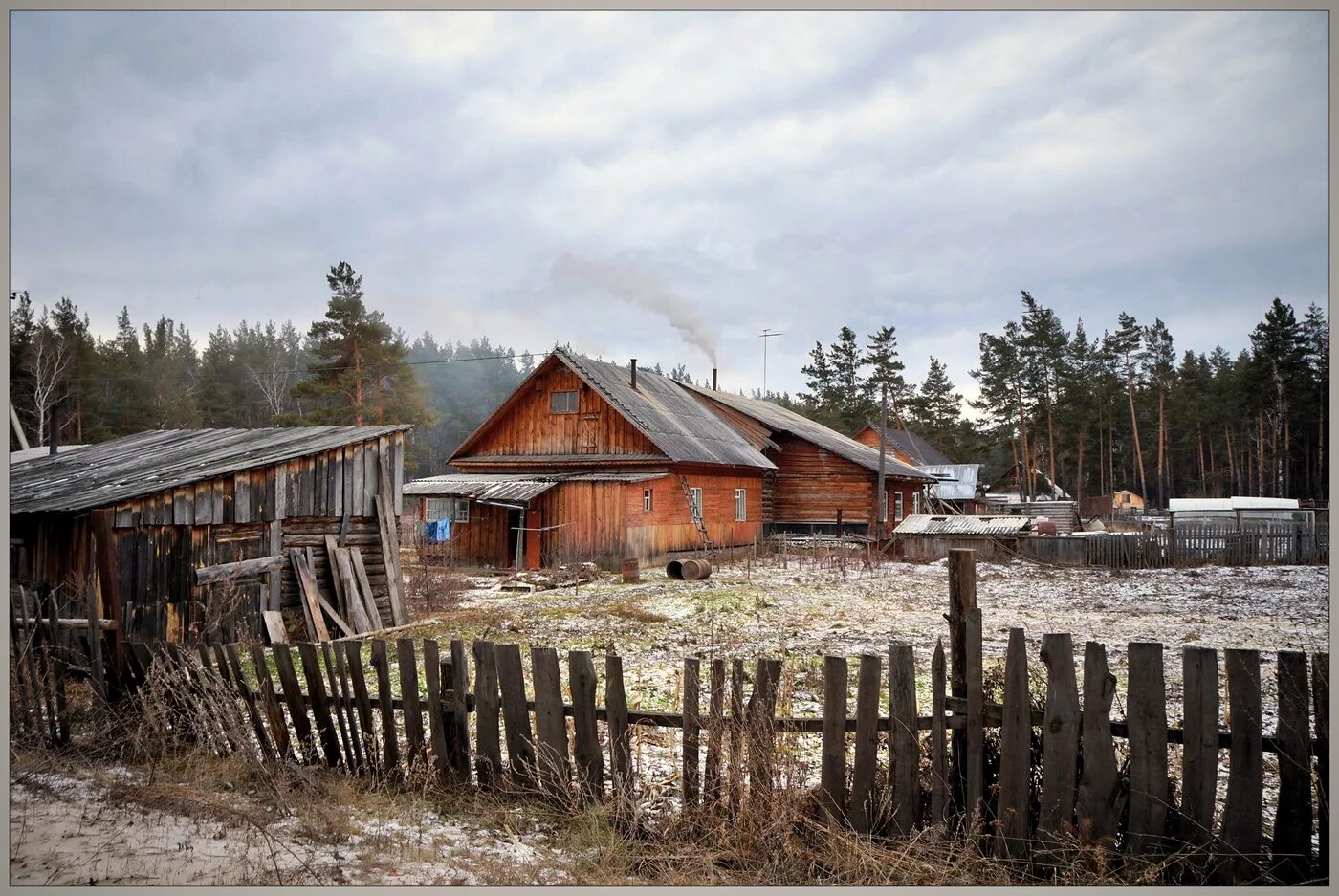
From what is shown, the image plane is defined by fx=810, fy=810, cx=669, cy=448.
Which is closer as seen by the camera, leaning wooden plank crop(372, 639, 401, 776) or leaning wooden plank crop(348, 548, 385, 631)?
leaning wooden plank crop(372, 639, 401, 776)

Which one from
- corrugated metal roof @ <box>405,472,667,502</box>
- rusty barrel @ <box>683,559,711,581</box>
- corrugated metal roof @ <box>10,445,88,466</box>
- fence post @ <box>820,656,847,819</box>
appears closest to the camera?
fence post @ <box>820,656,847,819</box>

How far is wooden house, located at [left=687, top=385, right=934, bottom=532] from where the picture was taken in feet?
92.4

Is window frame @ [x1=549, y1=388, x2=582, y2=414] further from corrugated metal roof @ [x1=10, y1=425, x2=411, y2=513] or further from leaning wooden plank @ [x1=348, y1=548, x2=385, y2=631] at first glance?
leaning wooden plank @ [x1=348, y1=548, x2=385, y2=631]

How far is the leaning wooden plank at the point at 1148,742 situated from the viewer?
3.53 m

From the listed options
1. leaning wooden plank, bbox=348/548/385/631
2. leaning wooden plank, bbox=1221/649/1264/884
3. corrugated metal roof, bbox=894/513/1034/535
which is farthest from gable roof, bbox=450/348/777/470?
leaning wooden plank, bbox=1221/649/1264/884

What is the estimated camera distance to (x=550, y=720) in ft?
14.3

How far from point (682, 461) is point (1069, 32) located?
54.9 feet

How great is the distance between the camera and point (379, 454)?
11.9 metres

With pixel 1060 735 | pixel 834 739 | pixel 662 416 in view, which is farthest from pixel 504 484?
pixel 1060 735

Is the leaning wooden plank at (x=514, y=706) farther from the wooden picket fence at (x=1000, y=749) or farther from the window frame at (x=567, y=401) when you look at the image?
the window frame at (x=567, y=401)

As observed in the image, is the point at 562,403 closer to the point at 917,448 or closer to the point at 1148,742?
the point at 1148,742

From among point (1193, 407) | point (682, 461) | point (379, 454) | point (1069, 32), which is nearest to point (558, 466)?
point (682, 461)

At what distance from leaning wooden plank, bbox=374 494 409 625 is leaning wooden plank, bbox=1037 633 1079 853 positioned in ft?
32.6

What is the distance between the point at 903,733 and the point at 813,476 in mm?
25638
